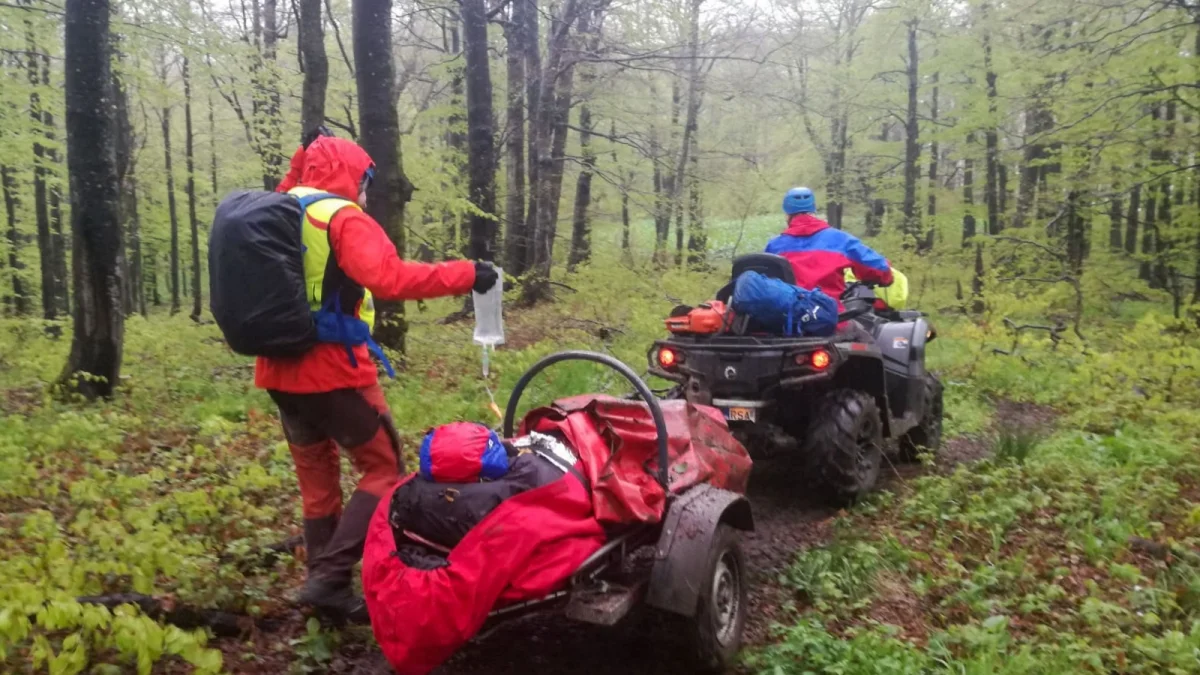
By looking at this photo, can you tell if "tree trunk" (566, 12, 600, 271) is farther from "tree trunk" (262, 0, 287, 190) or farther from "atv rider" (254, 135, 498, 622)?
"atv rider" (254, 135, 498, 622)

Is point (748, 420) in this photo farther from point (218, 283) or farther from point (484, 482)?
point (218, 283)

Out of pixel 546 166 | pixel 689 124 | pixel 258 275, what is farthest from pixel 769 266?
pixel 689 124

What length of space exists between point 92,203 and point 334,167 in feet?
16.4

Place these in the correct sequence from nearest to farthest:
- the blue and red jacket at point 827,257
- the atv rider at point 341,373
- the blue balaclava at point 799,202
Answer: the atv rider at point 341,373
the blue and red jacket at point 827,257
the blue balaclava at point 799,202

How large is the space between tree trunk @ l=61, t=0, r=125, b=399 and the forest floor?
0.47 meters

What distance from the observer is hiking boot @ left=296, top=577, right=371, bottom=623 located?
352 centimetres

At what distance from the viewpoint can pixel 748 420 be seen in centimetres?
531

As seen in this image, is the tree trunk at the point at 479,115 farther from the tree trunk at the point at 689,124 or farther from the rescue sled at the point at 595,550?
the rescue sled at the point at 595,550

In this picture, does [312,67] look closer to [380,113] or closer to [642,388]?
[380,113]

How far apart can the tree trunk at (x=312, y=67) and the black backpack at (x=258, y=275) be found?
22.6ft

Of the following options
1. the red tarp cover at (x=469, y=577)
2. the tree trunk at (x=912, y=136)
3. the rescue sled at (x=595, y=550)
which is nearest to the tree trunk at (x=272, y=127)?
the rescue sled at (x=595, y=550)

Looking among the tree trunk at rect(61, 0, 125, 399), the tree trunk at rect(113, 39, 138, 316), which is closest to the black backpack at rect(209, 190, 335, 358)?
the tree trunk at rect(61, 0, 125, 399)

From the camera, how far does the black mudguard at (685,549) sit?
3.07m

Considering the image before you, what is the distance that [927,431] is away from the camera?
6.94 m
